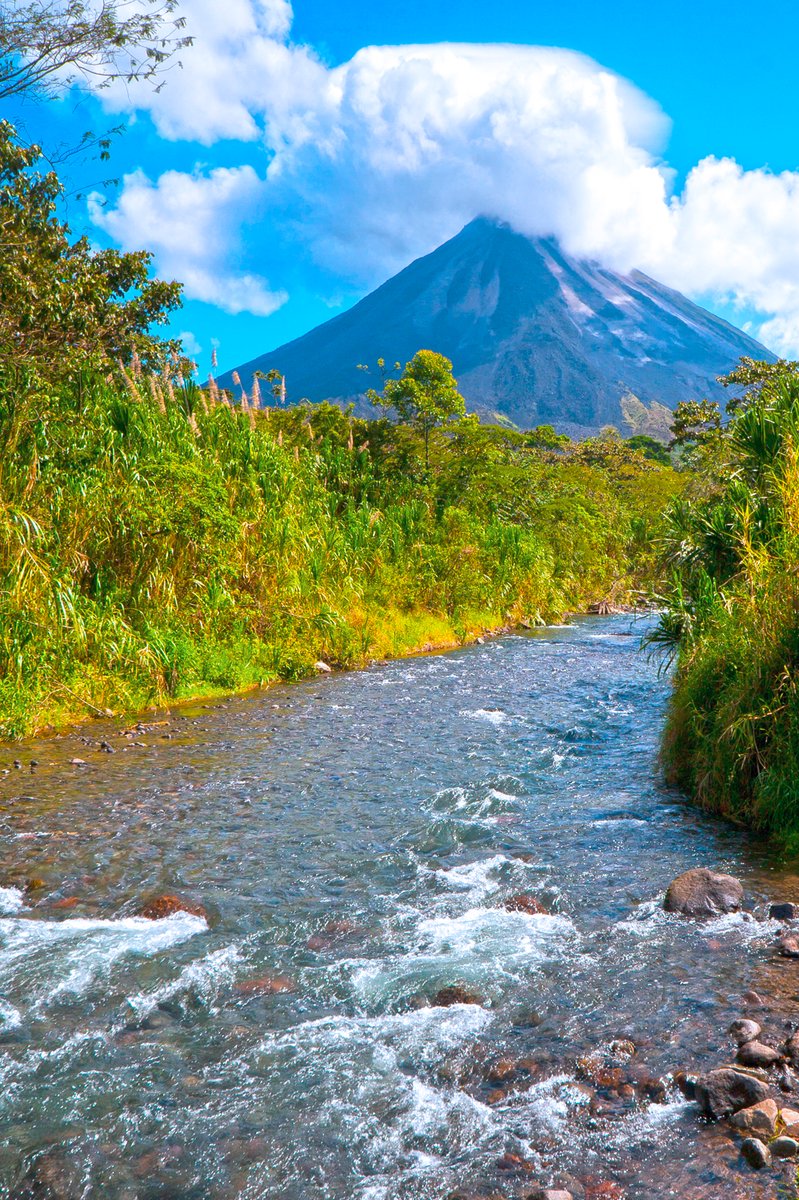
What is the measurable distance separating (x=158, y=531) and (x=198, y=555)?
3.12 feet

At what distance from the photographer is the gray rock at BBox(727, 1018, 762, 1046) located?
3795 millimetres

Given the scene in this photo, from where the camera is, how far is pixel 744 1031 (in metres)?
3.81

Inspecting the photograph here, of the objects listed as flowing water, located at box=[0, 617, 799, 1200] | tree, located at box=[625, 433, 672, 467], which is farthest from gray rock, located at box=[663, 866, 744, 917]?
tree, located at box=[625, 433, 672, 467]

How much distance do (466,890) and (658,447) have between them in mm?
65209

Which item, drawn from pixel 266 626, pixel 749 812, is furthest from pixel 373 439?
pixel 749 812

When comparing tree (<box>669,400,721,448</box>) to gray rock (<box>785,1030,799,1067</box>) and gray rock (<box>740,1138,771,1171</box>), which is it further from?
gray rock (<box>740,1138,771,1171</box>)

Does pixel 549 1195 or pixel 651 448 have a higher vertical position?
pixel 651 448

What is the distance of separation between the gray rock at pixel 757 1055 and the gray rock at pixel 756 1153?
1.62 feet

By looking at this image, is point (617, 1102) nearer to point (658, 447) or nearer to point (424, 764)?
point (424, 764)

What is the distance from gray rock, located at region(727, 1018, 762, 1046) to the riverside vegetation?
7707mm

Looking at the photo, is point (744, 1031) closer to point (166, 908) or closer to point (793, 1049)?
point (793, 1049)

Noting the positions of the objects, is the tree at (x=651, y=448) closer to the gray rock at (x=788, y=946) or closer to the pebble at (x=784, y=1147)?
the gray rock at (x=788, y=946)

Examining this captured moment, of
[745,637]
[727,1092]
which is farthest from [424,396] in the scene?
[727,1092]

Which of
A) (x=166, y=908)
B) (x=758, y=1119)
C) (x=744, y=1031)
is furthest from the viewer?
(x=166, y=908)
